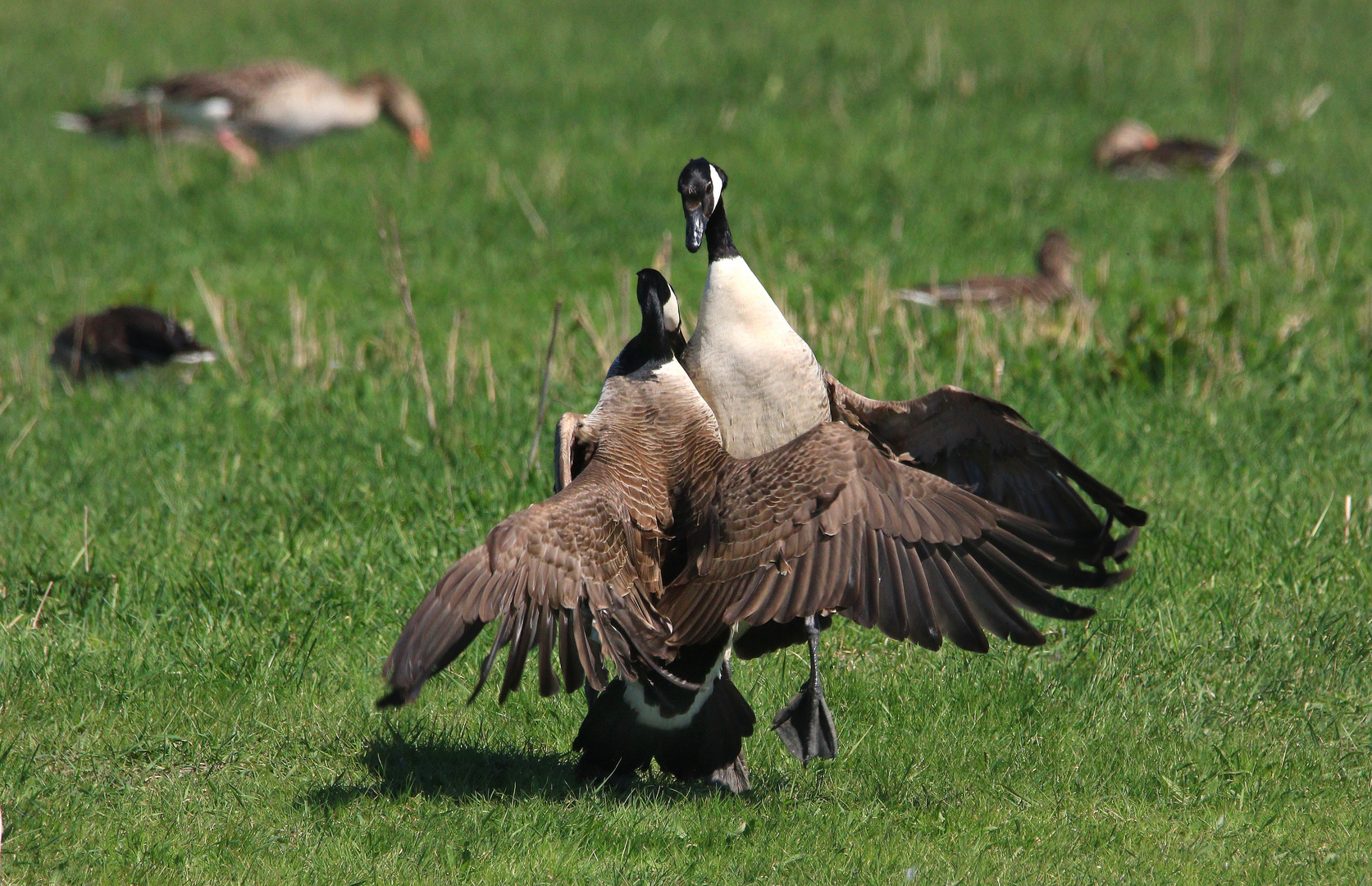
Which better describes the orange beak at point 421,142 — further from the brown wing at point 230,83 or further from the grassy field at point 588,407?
the brown wing at point 230,83

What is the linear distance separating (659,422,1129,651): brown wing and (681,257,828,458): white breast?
37.0 inches

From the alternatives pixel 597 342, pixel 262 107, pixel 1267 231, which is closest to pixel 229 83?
Answer: pixel 262 107

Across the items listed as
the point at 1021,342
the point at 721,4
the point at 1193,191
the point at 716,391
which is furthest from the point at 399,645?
the point at 721,4

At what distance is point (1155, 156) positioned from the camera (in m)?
14.5

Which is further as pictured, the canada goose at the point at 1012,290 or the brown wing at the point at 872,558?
the canada goose at the point at 1012,290

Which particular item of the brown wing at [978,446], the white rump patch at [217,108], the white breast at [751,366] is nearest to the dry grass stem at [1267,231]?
the brown wing at [978,446]

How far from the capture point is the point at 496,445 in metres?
7.68

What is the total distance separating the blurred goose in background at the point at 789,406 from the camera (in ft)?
17.2

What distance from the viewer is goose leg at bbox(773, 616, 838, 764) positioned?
15.8 ft

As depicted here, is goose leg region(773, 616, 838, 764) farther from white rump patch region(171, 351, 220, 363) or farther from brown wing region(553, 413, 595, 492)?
white rump patch region(171, 351, 220, 363)

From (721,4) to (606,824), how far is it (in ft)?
65.3

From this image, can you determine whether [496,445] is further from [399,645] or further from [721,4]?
[721,4]

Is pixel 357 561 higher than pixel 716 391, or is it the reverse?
pixel 716 391

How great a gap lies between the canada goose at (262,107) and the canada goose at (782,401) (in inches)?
441
